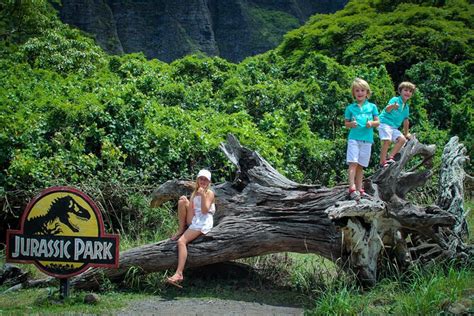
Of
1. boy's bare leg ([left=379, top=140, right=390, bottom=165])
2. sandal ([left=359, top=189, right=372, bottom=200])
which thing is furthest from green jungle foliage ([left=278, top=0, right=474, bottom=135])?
sandal ([left=359, top=189, right=372, bottom=200])

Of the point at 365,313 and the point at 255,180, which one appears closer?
the point at 365,313

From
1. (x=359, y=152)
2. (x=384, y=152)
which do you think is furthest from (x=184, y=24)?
(x=359, y=152)

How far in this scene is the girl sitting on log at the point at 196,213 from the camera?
7457 mm

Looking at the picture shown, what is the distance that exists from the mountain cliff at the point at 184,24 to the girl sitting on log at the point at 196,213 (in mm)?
32831

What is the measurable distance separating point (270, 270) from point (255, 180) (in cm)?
113

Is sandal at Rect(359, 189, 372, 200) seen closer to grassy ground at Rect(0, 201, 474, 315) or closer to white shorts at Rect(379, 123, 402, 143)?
grassy ground at Rect(0, 201, 474, 315)

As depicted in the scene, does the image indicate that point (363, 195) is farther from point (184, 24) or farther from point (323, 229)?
point (184, 24)

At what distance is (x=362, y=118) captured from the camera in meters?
7.36

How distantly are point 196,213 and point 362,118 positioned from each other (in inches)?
86.1

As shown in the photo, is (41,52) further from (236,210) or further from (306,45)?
(236,210)

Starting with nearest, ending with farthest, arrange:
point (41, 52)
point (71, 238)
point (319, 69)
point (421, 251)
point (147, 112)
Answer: point (71, 238)
point (421, 251)
point (147, 112)
point (319, 69)
point (41, 52)

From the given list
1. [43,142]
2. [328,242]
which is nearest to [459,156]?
[328,242]

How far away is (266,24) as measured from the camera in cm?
4522

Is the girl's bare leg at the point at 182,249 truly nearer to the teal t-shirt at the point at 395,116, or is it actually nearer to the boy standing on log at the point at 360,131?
the boy standing on log at the point at 360,131
